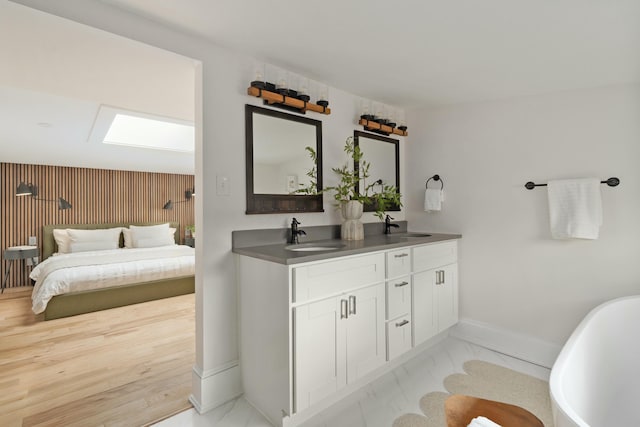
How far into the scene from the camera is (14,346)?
2.86 meters

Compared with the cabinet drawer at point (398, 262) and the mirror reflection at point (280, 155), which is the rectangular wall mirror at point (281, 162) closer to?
the mirror reflection at point (280, 155)

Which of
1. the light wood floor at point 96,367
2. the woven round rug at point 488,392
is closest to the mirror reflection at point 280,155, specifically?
the light wood floor at point 96,367

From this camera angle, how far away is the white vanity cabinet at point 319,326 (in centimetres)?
166

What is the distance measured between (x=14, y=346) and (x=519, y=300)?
4450 mm

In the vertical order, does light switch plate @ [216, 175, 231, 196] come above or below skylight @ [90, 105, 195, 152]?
below

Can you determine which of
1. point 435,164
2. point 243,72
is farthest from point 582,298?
point 243,72

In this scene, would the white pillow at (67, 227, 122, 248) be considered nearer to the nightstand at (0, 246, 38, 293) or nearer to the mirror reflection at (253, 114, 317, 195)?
the nightstand at (0, 246, 38, 293)

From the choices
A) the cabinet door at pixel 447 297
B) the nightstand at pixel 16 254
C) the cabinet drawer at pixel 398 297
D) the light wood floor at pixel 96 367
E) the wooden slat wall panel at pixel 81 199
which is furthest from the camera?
the wooden slat wall panel at pixel 81 199

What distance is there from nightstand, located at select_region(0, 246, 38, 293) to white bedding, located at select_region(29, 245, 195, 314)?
1.46ft

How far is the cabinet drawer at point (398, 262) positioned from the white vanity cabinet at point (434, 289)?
10 centimetres

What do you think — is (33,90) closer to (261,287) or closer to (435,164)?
(261,287)

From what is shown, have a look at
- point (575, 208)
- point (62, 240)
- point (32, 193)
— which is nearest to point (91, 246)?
point (62, 240)

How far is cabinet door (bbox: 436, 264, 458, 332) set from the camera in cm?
267

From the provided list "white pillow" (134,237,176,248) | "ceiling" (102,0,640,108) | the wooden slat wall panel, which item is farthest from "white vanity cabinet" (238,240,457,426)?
the wooden slat wall panel
